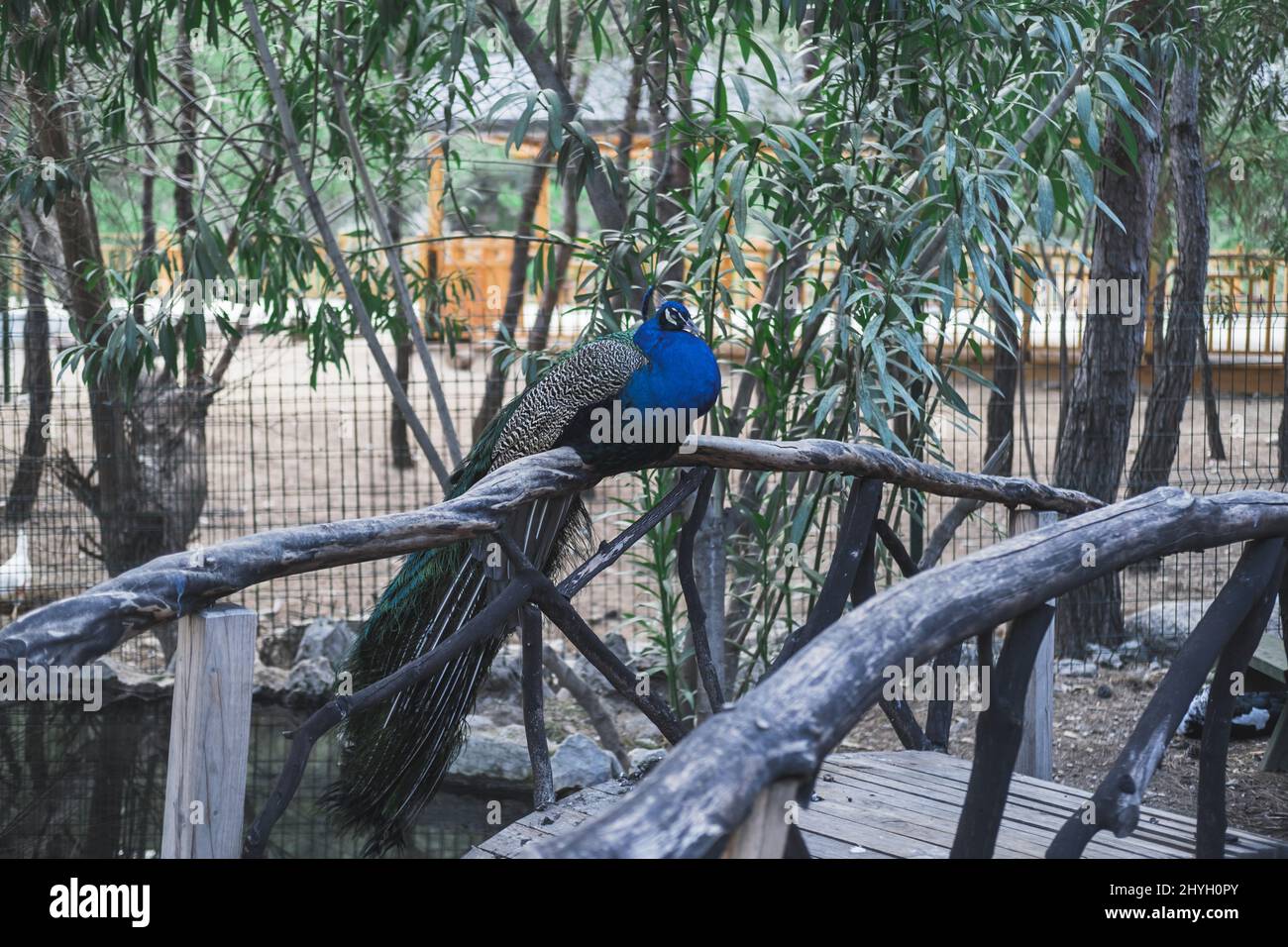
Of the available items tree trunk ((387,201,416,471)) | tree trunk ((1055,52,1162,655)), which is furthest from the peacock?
tree trunk ((387,201,416,471))

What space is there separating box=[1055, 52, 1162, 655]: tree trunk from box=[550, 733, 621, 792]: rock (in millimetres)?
2062

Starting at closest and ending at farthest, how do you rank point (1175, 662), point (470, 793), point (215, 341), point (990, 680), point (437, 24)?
point (990, 680) → point (1175, 662) → point (437, 24) → point (470, 793) → point (215, 341)

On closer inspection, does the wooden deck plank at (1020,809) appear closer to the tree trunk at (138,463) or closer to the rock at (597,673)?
the rock at (597,673)

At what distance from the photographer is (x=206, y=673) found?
47.6 inches

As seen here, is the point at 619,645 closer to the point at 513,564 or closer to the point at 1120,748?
the point at 1120,748

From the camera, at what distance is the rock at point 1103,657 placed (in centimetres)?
498

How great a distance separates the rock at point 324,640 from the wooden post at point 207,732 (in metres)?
3.89

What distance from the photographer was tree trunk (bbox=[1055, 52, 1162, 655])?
181 inches

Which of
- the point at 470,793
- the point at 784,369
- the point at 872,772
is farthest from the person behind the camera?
the point at 470,793

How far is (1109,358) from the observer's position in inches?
189

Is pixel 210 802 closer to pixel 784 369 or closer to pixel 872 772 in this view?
pixel 872 772

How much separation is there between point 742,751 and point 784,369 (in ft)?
8.08

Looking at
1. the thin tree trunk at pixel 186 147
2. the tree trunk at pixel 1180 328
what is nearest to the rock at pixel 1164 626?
the tree trunk at pixel 1180 328
